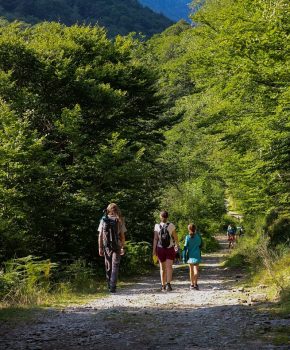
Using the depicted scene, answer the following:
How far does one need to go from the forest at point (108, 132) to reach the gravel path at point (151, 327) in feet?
11.6

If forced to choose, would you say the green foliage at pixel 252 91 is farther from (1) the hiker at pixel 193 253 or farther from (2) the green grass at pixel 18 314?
(2) the green grass at pixel 18 314

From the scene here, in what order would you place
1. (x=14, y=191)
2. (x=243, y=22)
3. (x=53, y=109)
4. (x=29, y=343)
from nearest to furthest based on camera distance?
(x=29, y=343) → (x=14, y=191) → (x=243, y=22) → (x=53, y=109)

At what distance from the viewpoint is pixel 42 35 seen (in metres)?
20.7

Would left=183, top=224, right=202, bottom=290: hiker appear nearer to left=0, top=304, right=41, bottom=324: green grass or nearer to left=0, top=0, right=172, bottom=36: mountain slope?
left=0, top=304, right=41, bottom=324: green grass

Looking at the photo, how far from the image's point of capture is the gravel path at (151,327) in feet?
18.0

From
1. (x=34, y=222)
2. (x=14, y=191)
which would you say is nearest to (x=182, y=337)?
(x=14, y=191)

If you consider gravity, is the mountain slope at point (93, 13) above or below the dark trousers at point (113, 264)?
above

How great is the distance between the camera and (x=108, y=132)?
65.4 feet

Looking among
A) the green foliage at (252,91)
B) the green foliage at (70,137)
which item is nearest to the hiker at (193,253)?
the green foliage at (252,91)

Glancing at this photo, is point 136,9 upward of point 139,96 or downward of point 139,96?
upward

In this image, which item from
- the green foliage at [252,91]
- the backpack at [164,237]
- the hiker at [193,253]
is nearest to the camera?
the backpack at [164,237]

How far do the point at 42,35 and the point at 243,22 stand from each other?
936 centimetres

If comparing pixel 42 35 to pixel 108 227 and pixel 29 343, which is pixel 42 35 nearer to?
pixel 108 227

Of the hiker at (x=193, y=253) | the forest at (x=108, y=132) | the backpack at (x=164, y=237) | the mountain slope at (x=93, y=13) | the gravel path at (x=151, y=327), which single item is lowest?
the gravel path at (x=151, y=327)
